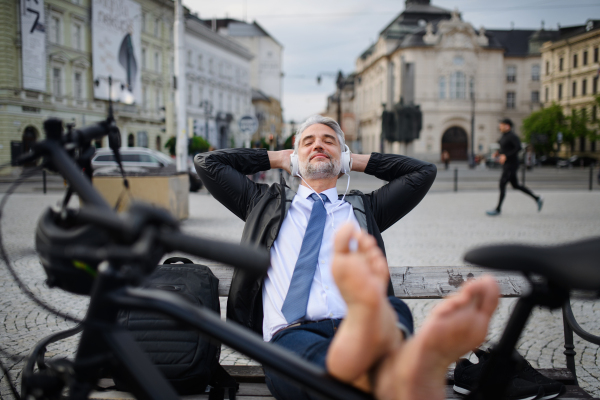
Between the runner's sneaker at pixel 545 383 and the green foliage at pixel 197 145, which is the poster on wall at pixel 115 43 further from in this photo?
the runner's sneaker at pixel 545 383

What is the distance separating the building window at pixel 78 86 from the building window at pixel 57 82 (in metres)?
1.26

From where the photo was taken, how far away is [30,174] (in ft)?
5.18

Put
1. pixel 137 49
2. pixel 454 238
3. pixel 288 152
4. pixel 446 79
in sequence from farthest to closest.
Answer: pixel 446 79
pixel 137 49
pixel 454 238
pixel 288 152

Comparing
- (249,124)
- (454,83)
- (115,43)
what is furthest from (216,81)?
(249,124)

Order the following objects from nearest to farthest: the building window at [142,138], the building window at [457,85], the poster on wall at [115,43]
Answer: the poster on wall at [115,43]
the building window at [142,138]
the building window at [457,85]

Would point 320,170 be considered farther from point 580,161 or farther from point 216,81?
point 216,81

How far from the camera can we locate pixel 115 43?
39.2 metres

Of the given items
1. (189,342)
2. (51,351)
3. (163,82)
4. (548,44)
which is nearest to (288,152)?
(189,342)

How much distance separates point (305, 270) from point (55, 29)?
3809 cm

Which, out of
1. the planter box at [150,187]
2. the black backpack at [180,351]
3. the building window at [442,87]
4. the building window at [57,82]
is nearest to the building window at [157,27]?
the building window at [57,82]

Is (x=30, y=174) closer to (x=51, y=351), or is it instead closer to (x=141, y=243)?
(x=141, y=243)

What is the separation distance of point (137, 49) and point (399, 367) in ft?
153

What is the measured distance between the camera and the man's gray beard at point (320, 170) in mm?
2797

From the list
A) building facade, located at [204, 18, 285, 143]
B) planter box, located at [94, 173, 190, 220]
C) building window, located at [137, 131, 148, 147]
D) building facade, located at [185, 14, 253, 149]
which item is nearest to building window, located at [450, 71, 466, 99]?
building facade, located at [185, 14, 253, 149]
